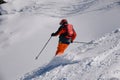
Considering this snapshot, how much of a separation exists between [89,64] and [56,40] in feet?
52.8

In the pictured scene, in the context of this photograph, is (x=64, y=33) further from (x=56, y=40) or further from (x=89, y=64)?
(x=56, y=40)

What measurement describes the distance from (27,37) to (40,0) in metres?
9.61

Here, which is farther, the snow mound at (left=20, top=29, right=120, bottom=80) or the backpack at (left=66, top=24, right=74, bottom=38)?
the backpack at (left=66, top=24, right=74, bottom=38)

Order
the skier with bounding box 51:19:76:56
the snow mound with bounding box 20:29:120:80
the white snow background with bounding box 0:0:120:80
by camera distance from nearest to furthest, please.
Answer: the snow mound with bounding box 20:29:120:80
the white snow background with bounding box 0:0:120:80
the skier with bounding box 51:19:76:56

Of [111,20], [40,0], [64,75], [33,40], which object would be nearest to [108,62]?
[64,75]

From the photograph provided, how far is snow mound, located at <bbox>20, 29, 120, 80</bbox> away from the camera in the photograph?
10383mm

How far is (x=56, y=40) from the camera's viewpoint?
27234 millimetres

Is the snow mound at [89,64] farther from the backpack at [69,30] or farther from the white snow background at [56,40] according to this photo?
the backpack at [69,30]

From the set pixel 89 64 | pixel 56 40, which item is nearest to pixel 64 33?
pixel 89 64

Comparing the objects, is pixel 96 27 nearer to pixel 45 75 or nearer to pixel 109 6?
pixel 109 6

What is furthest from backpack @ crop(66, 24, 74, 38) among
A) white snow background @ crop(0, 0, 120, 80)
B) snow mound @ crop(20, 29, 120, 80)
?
snow mound @ crop(20, 29, 120, 80)

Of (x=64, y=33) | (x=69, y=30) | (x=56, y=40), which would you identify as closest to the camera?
(x=69, y=30)

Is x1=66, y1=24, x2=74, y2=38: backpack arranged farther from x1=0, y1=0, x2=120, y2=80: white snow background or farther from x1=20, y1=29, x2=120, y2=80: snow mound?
x1=20, y1=29, x2=120, y2=80: snow mound

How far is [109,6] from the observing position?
30.8 metres
